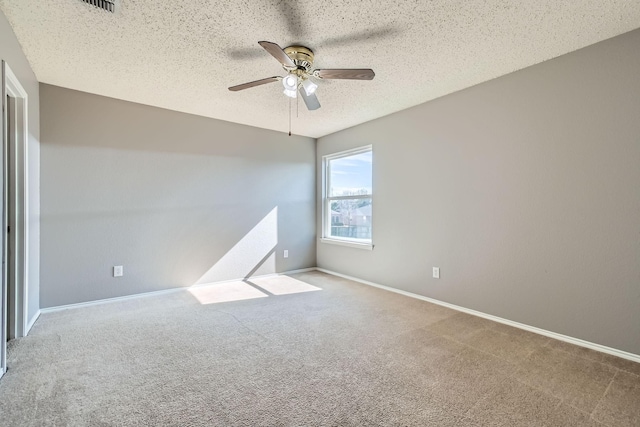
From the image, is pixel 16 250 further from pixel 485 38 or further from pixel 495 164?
pixel 495 164

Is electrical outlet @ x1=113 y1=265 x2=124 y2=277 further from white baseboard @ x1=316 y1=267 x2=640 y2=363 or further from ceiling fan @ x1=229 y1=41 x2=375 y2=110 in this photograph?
white baseboard @ x1=316 y1=267 x2=640 y2=363

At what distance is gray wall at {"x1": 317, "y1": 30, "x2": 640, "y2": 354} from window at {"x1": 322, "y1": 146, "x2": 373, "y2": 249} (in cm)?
64

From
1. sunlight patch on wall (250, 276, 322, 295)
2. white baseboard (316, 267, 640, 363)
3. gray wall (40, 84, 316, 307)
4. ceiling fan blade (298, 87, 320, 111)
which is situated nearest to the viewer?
white baseboard (316, 267, 640, 363)

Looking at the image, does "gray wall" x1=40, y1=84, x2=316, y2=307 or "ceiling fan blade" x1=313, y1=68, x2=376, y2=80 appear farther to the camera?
Answer: "gray wall" x1=40, y1=84, x2=316, y2=307

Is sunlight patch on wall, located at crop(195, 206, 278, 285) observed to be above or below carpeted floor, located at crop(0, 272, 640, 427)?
above

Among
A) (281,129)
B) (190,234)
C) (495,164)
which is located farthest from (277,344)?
(281,129)

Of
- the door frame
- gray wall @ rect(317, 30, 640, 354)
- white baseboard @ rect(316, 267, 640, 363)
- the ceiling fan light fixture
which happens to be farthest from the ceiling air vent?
white baseboard @ rect(316, 267, 640, 363)

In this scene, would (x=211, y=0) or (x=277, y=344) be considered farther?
(x=277, y=344)

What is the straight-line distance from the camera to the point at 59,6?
1.91m

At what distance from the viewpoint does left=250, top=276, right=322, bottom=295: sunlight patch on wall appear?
3.90 meters

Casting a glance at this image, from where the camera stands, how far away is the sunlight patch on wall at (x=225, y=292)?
356 cm

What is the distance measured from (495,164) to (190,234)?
3.79m

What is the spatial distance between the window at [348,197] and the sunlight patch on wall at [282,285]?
96 centimetres

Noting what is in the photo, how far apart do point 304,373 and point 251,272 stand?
2812 millimetres
